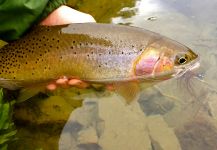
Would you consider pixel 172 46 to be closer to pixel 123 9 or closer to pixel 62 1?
pixel 62 1

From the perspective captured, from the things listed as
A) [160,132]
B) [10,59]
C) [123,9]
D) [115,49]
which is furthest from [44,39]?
[123,9]

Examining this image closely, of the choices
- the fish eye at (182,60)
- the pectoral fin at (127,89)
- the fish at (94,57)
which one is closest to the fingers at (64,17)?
the fish at (94,57)

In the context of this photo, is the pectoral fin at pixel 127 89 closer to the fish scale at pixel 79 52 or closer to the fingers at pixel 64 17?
the fish scale at pixel 79 52

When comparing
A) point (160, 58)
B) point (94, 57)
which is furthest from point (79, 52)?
point (160, 58)

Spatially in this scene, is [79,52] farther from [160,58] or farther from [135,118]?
[135,118]

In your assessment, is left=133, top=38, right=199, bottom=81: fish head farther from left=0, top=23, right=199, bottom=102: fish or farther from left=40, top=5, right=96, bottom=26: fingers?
left=40, top=5, right=96, bottom=26: fingers

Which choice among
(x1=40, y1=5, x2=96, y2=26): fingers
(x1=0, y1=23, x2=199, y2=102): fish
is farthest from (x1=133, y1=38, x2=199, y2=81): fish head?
(x1=40, y1=5, x2=96, y2=26): fingers
